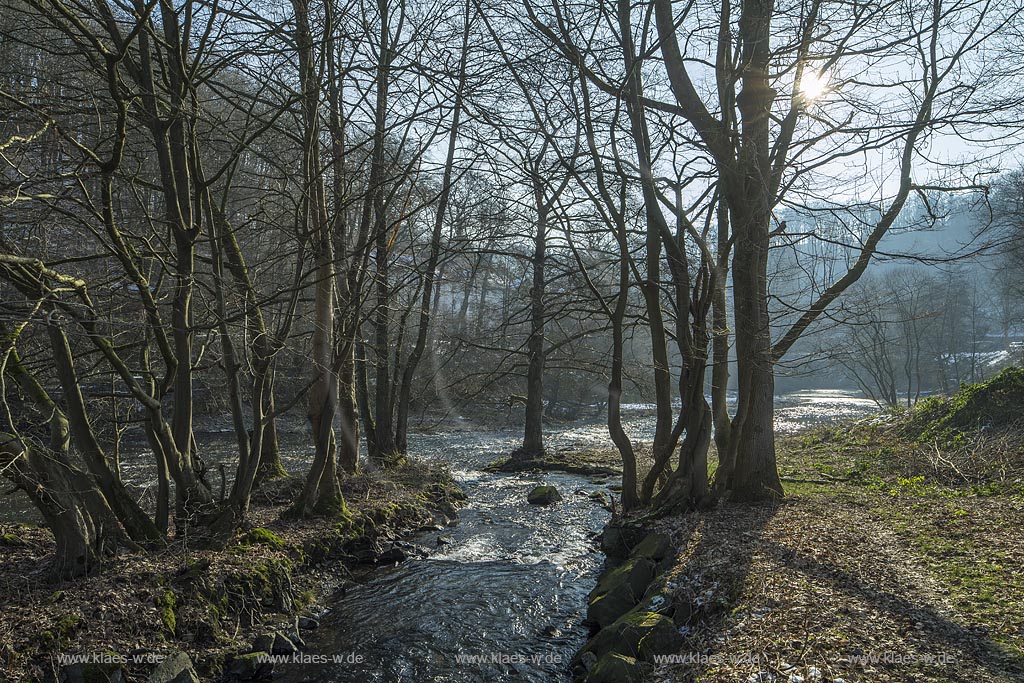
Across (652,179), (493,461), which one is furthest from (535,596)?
(493,461)

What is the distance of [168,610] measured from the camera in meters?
5.34

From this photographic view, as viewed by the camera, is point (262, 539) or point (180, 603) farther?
point (262, 539)

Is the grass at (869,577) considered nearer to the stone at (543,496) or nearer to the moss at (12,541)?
the stone at (543,496)

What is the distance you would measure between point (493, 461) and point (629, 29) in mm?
12066

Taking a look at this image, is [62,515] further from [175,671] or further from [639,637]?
[639,637]

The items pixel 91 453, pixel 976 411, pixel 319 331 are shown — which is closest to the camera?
pixel 91 453

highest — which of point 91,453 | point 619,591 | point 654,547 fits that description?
point 91,453

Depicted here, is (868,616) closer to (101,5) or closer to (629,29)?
(629,29)

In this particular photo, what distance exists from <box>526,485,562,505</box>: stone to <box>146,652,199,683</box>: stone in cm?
755

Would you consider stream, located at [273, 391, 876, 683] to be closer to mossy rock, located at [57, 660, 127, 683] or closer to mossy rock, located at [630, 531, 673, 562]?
mossy rock, located at [630, 531, 673, 562]

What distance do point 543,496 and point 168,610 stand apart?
741cm

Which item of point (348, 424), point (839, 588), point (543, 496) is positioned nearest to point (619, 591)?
point (839, 588)

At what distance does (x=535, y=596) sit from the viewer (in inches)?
279

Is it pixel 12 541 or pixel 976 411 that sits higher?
pixel 976 411
